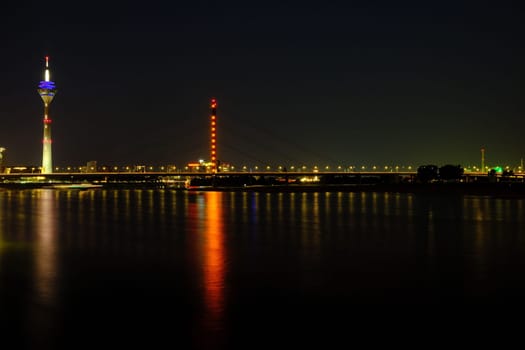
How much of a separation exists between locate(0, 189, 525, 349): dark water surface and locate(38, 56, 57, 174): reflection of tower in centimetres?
11268

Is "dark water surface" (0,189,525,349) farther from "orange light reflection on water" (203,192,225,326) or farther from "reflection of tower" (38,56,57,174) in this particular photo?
"reflection of tower" (38,56,57,174)

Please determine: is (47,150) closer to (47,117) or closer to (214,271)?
(47,117)

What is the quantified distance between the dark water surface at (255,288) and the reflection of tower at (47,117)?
370 ft

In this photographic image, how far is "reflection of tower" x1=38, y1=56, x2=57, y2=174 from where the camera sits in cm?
12194

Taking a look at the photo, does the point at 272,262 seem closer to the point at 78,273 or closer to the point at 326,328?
→ the point at 78,273

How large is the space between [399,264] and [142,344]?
5.75 metres

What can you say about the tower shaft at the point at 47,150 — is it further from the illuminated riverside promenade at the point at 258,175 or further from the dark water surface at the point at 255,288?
the dark water surface at the point at 255,288

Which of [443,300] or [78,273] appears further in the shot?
[78,273]

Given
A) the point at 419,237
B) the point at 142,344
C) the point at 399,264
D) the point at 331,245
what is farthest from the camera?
the point at 419,237

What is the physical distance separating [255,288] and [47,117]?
130m

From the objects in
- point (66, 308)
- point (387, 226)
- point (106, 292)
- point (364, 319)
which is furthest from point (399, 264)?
point (387, 226)

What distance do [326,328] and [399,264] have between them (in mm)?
4534

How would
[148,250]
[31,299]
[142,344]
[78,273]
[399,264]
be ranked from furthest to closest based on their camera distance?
[148,250]
[399,264]
[78,273]
[31,299]
[142,344]

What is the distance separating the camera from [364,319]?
6.23 m
